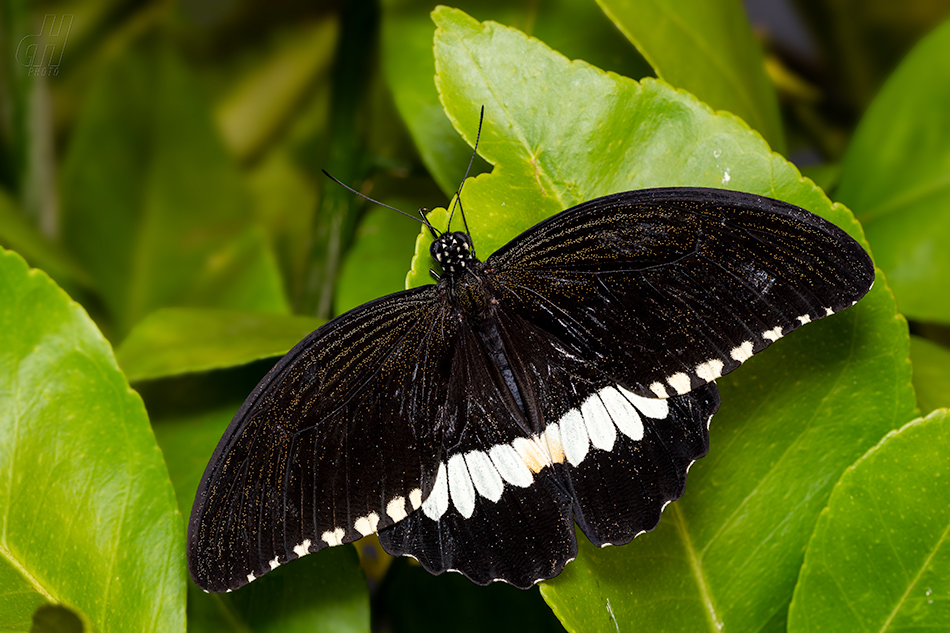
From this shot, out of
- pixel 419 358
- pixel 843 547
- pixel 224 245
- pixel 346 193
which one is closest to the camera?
pixel 843 547

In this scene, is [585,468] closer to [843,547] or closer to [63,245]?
[843,547]

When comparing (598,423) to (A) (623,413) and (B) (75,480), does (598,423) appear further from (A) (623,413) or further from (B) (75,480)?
(B) (75,480)

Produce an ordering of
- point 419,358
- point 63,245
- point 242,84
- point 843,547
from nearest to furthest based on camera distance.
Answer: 1. point 843,547
2. point 419,358
3. point 63,245
4. point 242,84

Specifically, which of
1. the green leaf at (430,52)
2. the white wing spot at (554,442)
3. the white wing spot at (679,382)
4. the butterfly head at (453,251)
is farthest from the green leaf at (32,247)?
the white wing spot at (679,382)

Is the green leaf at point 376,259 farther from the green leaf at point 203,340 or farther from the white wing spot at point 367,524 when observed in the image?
the white wing spot at point 367,524

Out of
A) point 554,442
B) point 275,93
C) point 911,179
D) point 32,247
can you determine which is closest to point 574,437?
point 554,442

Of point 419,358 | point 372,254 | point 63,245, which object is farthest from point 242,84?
point 419,358

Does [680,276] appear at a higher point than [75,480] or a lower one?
higher
